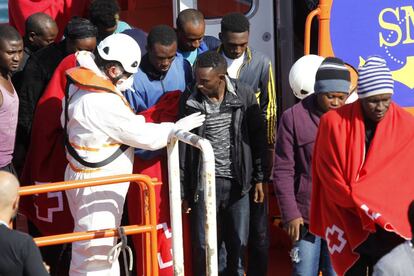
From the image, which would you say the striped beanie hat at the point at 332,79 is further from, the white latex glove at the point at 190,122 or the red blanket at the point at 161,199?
the red blanket at the point at 161,199

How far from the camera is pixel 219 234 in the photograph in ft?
20.0

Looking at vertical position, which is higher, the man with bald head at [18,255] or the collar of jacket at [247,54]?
the collar of jacket at [247,54]

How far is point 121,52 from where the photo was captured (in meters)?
5.66

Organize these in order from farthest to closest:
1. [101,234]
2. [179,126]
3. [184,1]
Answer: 1. [184,1]
2. [179,126]
3. [101,234]

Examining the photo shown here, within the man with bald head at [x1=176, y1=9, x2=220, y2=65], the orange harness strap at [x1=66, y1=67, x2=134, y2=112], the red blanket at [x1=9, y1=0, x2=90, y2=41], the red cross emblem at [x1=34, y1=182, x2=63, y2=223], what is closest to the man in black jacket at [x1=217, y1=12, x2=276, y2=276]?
the man with bald head at [x1=176, y1=9, x2=220, y2=65]

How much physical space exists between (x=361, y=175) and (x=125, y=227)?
51.8 inches

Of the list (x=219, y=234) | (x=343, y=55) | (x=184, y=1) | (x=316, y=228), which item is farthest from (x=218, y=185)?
(x=184, y=1)

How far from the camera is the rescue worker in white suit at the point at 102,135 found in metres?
5.59

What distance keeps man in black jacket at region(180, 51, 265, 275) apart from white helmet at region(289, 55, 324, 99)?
0.34 m

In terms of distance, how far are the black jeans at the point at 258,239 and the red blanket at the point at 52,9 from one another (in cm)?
262

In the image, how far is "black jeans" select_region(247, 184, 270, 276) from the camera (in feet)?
20.3

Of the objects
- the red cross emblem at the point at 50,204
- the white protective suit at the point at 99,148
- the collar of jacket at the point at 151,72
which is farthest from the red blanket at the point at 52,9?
the white protective suit at the point at 99,148

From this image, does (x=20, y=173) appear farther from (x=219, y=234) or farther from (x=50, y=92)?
(x=219, y=234)

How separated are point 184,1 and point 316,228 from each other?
2.89m
